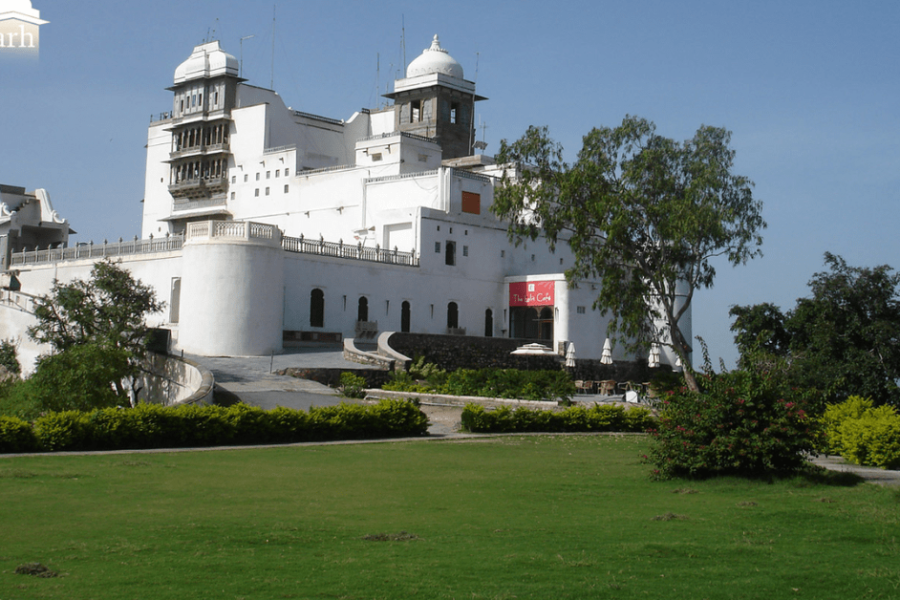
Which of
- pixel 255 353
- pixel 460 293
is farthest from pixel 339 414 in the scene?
pixel 460 293

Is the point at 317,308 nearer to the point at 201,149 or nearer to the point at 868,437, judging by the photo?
the point at 201,149

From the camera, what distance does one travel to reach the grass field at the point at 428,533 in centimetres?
699

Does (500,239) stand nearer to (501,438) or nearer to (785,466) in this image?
(501,438)

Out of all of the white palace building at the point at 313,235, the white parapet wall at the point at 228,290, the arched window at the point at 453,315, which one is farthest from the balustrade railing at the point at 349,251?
the white parapet wall at the point at 228,290

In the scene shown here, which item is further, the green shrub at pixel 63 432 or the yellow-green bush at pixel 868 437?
the green shrub at pixel 63 432

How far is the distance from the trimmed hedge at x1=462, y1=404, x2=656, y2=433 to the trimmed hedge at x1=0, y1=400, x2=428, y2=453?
1266 mm

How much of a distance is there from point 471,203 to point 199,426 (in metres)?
33.7

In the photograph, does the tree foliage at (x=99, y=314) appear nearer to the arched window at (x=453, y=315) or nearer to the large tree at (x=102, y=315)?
the large tree at (x=102, y=315)

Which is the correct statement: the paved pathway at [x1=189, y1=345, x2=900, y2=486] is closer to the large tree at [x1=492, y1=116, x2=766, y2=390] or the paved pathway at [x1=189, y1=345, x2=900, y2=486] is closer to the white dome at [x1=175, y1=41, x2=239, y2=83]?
the large tree at [x1=492, y1=116, x2=766, y2=390]

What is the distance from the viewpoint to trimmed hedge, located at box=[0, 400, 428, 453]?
49.2ft

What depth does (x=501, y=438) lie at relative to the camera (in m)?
18.8

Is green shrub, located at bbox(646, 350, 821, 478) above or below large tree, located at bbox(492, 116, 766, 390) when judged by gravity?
below

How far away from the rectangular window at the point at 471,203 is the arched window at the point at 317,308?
11.3 meters

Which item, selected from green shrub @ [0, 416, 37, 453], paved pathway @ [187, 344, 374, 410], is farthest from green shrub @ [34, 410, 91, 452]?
paved pathway @ [187, 344, 374, 410]
